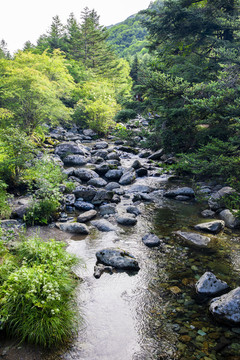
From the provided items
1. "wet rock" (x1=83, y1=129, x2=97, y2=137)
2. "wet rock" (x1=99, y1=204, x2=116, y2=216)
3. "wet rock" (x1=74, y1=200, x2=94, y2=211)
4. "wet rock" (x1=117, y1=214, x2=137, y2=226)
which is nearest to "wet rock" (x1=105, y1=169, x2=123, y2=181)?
"wet rock" (x1=74, y1=200, x2=94, y2=211)

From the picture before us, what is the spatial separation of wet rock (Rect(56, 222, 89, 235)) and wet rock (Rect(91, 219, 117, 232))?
39 centimetres

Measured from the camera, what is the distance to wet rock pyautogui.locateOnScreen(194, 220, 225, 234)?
6395mm

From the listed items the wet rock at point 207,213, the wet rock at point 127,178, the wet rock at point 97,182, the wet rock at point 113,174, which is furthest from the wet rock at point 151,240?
the wet rock at point 113,174

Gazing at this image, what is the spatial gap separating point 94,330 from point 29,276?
4.01 ft

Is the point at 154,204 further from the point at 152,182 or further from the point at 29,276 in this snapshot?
the point at 29,276

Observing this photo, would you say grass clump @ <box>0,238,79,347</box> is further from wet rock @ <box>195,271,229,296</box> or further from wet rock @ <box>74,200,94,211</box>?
wet rock @ <box>74,200,94,211</box>

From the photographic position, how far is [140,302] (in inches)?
156

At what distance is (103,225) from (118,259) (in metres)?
1.79

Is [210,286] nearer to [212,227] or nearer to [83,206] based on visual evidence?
[212,227]

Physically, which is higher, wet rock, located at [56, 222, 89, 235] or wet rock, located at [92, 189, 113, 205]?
wet rock, located at [56, 222, 89, 235]

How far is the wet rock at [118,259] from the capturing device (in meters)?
4.84

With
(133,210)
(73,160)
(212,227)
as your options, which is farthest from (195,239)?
(73,160)

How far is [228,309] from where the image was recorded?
3.47 meters

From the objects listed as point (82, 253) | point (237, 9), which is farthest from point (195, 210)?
point (237, 9)
